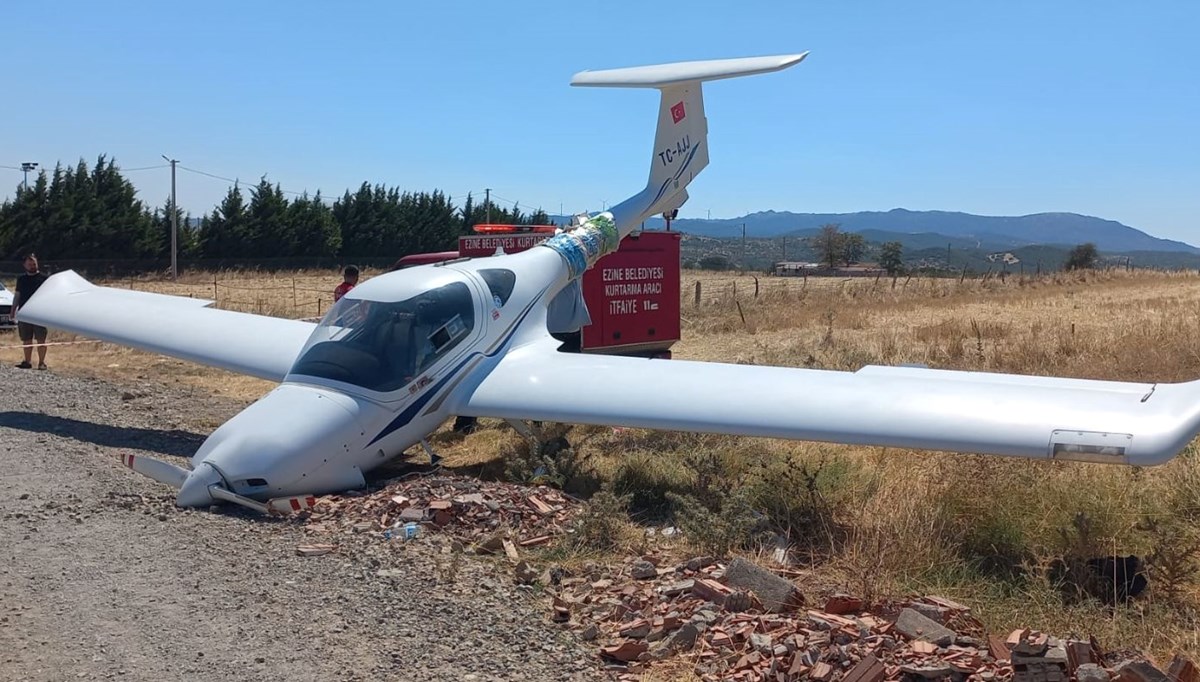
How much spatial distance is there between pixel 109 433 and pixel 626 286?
7381 millimetres

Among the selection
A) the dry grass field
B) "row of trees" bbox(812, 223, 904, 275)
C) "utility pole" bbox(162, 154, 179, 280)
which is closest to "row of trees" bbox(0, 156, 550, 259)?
"utility pole" bbox(162, 154, 179, 280)

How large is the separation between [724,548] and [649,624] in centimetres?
145

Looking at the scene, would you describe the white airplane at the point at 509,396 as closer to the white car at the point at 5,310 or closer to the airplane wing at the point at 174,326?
the airplane wing at the point at 174,326

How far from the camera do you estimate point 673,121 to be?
1709 centimetres

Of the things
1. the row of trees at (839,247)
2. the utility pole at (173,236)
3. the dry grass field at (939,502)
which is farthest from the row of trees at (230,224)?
the dry grass field at (939,502)

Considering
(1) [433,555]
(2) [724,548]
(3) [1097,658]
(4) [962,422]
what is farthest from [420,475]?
(3) [1097,658]

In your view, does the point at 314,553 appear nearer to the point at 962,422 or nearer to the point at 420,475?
the point at 420,475

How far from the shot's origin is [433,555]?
6930 mm

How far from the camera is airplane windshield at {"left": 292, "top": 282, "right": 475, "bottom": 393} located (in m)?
9.02

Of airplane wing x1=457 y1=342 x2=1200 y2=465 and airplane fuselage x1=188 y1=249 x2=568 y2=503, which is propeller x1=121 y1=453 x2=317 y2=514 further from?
airplane wing x1=457 y1=342 x2=1200 y2=465

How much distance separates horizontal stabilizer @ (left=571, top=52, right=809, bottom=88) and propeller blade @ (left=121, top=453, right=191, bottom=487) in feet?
35.2

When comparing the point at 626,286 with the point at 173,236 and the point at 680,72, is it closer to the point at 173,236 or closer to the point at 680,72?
the point at 680,72

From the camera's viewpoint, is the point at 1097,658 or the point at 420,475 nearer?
the point at 1097,658

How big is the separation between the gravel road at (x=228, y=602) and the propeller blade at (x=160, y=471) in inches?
6.2
